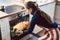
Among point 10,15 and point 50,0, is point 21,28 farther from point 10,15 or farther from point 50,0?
point 50,0

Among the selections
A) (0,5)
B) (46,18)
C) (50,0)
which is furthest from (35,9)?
(50,0)

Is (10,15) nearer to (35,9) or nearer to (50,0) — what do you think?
(35,9)

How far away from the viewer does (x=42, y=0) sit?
227 cm

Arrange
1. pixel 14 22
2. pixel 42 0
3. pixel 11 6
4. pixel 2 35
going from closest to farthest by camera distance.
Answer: pixel 2 35
pixel 14 22
pixel 11 6
pixel 42 0

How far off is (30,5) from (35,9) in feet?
0.32

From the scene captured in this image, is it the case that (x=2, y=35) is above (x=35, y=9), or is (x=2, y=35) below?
below

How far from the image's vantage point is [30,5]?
157cm

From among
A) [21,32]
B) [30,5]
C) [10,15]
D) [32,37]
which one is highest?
[30,5]

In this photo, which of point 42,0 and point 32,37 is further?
point 42,0

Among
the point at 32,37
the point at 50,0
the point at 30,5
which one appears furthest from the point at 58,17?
the point at 30,5

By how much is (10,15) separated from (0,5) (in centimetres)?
49

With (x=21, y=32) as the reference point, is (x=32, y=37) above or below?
below

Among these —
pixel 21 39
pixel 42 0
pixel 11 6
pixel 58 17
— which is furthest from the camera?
pixel 58 17

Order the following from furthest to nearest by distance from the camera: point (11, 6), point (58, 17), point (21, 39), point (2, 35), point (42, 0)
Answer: point (58, 17) → point (42, 0) → point (11, 6) → point (21, 39) → point (2, 35)
